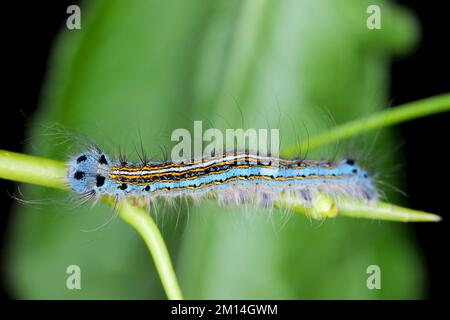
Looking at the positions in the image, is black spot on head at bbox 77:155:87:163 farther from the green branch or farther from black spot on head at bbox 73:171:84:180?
the green branch

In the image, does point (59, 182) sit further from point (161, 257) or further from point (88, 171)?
point (88, 171)

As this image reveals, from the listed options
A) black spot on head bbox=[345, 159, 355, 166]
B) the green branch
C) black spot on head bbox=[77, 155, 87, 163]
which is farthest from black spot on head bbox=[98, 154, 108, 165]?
black spot on head bbox=[345, 159, 355, 166]

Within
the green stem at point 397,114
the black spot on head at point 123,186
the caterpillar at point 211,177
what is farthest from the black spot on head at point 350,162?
the black spot on head at point 123,186

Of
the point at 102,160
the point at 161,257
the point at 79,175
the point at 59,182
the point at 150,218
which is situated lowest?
the point at 161,257

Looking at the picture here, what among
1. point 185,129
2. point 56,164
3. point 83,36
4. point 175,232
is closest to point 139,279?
point 175,232

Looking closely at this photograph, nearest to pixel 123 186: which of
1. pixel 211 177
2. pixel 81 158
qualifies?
pixel 81 158
